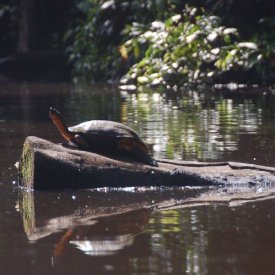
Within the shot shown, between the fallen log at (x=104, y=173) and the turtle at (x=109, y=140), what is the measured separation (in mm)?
130

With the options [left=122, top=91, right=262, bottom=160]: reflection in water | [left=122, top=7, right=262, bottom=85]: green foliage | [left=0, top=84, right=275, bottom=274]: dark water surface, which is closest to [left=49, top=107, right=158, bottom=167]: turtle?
[left=0, top=84, right=275, bottom=274]: dark water surface

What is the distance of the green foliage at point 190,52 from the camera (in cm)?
1716

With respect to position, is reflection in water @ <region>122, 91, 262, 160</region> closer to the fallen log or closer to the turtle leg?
the turtle leg

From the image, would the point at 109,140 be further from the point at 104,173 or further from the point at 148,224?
the point at 148,224

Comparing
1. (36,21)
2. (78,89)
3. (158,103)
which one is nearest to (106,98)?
(158,103)

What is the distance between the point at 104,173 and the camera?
21.0 ft

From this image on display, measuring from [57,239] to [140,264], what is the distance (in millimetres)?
731

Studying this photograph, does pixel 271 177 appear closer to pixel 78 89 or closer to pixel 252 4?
pixel 78 89

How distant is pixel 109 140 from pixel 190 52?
1132 cm

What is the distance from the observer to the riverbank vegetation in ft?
57.0

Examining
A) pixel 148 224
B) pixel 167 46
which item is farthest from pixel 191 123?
pixel 167 46

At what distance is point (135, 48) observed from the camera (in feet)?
64.2

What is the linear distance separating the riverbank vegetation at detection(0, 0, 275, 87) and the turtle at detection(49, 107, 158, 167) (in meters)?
10.3

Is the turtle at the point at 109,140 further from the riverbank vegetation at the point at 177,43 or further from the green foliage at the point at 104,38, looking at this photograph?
the green foliage at the point at 104,38
